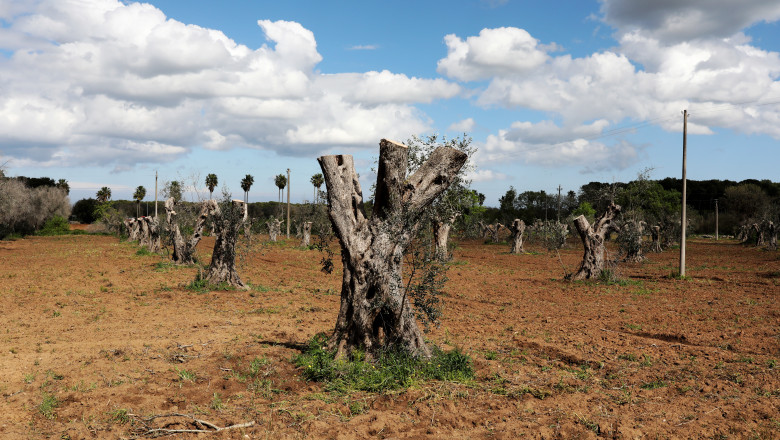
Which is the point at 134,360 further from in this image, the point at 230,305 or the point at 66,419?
the point at 230,305

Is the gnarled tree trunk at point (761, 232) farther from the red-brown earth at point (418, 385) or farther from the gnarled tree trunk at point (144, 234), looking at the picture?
the gnarled tree trunk at point (144, 234)

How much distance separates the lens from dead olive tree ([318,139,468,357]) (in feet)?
23.4

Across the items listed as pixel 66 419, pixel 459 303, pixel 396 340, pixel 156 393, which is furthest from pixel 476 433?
pixel 459 303

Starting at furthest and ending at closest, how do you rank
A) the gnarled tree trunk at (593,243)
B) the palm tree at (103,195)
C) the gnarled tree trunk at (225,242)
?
the palm tree at (103,195) → the gnarled tree trunk at (593,243) → the gnarled tree trunk at (225,242)

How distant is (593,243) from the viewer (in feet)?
65.0

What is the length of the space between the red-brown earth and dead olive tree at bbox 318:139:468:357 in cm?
95

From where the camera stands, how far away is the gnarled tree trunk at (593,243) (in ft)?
64.9

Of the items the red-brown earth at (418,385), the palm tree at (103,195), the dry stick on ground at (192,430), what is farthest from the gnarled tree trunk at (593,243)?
the palm tree at (103,195)

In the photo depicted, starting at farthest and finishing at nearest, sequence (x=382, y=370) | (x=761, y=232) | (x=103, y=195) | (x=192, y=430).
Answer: (x=103, y=195), (x=761, y=232), (x=382, y=370), (x=192, y=430)

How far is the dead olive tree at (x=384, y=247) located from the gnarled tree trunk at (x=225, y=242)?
351 inches

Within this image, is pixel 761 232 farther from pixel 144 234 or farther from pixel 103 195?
pixel 103 195

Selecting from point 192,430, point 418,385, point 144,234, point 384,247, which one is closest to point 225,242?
point 384,247

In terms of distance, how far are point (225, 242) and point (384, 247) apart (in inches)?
402

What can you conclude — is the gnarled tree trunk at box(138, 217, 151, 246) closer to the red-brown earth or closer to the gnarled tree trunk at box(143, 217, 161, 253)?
the gnarled tree trunk at box(143, 217, 161, 253)
